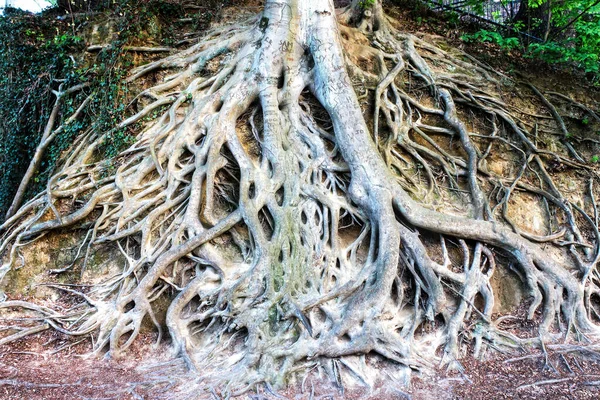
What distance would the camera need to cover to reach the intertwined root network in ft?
13.5

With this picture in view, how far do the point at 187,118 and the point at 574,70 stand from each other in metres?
5.90

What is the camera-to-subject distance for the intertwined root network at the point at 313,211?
4125mm

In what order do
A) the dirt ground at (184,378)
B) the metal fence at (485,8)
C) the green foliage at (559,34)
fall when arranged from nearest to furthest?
the dirt ground at (184,378), the green foliage at (559,34), the metal fence at (485,8)

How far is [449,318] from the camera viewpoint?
4219mm

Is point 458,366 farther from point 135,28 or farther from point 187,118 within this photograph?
point 135,28

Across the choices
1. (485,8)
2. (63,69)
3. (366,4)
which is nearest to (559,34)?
(485,8)

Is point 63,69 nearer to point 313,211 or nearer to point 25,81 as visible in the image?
point 25,81

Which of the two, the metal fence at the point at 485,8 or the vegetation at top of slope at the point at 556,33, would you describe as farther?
the metal fence at the point at 485,8

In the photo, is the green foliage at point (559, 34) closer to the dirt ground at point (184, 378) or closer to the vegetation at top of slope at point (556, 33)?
the vegetation at top of slope at point (556, 33)

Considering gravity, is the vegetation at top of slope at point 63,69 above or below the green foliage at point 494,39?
above

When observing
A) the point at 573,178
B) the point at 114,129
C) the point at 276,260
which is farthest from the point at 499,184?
the point at 114,129

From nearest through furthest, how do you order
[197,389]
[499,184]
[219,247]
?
[197,389] < [219,247] < [499,184]

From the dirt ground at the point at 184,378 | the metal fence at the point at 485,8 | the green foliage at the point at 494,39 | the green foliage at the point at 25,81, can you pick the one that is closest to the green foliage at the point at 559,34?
the green foliage at the point at 494,39

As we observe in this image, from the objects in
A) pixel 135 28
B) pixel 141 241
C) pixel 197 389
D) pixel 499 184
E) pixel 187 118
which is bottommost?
pixel 197 389
